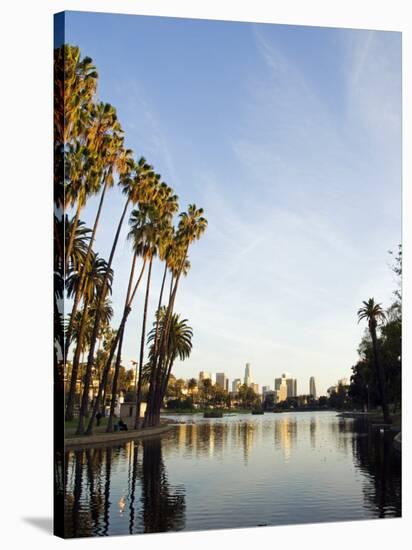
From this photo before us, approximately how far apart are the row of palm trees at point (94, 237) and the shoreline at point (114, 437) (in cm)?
23

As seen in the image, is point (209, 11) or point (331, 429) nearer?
point (209, 11)

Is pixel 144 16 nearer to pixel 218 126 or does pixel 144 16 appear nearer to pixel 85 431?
pixel 218 126

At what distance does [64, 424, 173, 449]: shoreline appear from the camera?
18.4 meters

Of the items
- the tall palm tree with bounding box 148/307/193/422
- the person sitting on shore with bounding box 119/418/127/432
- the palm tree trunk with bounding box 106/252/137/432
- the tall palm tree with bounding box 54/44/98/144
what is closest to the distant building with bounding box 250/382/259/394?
the tall palm tree with bounding box 148/307/193/422

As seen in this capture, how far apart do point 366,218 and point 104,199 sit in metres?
5.45

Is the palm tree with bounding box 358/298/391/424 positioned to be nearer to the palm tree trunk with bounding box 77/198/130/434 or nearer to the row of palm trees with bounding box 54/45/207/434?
the row of palm trees with bounding box 54/45/207/434

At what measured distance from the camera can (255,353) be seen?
20594mm

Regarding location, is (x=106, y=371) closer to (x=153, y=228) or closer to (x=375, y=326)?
(x=153, y=228)

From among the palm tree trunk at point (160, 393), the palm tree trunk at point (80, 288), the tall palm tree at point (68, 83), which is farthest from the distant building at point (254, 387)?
the tall palm tree at point (68, 83)

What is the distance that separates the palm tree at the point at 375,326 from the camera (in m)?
21.4

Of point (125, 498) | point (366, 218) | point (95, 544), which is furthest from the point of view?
point (366, 218)

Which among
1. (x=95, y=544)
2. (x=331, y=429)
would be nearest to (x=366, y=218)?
(x=331, y=429)

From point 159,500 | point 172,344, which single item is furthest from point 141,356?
point 159,500

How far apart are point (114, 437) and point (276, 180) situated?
6.19 meters
